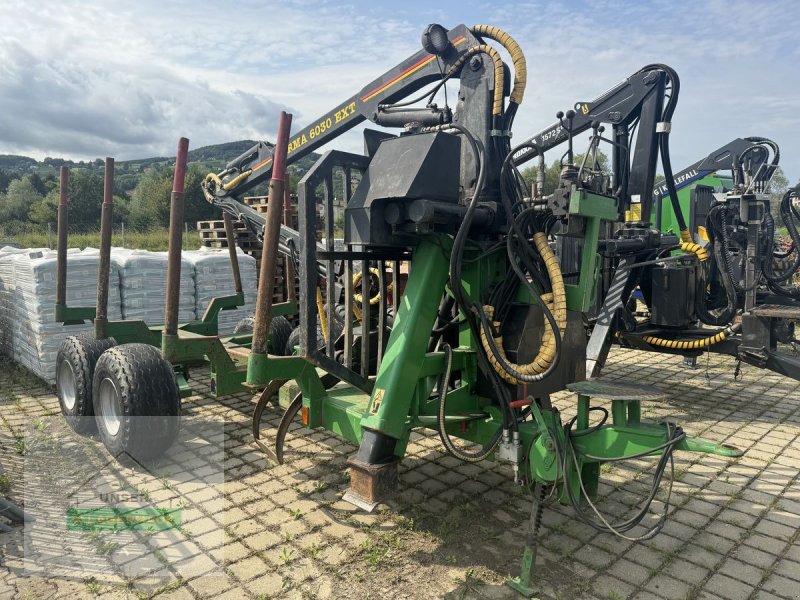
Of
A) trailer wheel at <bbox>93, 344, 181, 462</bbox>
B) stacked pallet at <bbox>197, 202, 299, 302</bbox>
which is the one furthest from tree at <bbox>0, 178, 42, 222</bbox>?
trailer wheel at <bbox>93, 344, 181, 462</bbox>

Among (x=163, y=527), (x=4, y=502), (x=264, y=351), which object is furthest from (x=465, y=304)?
(x=4, y=502)

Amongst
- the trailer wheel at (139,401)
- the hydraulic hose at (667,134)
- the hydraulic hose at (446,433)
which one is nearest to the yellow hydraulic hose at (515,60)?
the hydraulic hose at (446,433)

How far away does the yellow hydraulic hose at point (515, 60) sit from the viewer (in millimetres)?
3748

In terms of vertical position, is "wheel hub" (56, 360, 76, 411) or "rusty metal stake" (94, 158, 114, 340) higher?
"rusty metal stake" (94, 158, 114, 340)

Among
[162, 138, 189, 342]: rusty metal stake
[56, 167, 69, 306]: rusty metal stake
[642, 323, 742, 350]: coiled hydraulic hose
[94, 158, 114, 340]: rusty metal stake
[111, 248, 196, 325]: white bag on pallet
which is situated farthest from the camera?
[111, 248, 196, 325]: white bag on pallet

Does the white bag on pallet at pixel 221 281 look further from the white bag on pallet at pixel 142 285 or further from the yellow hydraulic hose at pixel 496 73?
the yellow hydraulic hose at pixel 496 73

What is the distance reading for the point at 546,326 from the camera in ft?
11.1

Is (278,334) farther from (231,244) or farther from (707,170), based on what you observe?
(707,170)

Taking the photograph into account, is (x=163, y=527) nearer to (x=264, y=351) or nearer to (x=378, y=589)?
(x=264, y=351)

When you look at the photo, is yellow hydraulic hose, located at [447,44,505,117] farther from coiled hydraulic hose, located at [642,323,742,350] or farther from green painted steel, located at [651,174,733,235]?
green painted steel, located at [651,174,733,235]

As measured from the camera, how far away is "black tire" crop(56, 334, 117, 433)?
5148mm

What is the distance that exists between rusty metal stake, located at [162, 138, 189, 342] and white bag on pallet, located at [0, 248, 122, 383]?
3.08 m

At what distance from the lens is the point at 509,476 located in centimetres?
443

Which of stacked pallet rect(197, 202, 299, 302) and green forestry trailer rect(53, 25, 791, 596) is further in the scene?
stacked pallet rect(197, 202, 299, 302)
